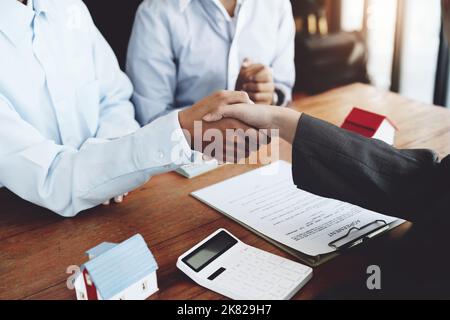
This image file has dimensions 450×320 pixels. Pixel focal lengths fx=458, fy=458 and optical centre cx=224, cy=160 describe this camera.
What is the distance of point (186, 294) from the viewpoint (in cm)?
74

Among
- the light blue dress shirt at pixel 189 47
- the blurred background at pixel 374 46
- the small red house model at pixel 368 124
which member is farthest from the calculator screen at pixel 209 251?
the blurred background at pixel 374 46

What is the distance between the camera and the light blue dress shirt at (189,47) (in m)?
1.58

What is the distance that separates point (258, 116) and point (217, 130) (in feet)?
0.33

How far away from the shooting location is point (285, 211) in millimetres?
973

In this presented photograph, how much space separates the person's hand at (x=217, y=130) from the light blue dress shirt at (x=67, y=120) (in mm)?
43

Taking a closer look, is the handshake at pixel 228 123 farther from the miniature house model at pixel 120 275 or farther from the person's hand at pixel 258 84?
the person's hand at pixel 258 84

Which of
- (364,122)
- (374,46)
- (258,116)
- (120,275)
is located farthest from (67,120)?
(374,46)

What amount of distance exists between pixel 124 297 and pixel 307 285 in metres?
0.29

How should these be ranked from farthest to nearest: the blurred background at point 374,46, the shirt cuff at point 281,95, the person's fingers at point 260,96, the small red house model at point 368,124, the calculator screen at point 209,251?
the blurred background at point 374,46 < the shirt cuff at point 281,95 < the person's fingers at point 260,96 < the small red house model at point 368,124 < the calculator screen at point 209,251

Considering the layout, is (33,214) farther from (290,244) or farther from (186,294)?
(290,244)

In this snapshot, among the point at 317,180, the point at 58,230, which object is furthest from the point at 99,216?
the point at 317,180

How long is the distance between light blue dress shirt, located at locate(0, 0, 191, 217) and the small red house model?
0.47 meters

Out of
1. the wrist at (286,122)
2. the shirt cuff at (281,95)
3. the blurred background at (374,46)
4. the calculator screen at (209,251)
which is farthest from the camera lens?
the blurred background at (374,46)

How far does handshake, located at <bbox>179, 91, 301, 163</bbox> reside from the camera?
3.25 feet
